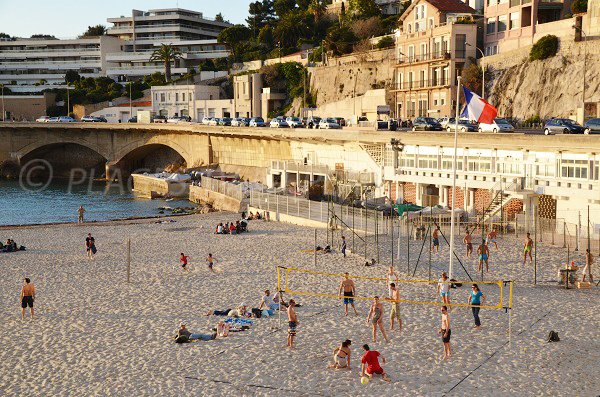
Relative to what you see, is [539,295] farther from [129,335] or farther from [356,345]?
[129,335]

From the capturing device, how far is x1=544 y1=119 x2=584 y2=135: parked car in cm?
3516

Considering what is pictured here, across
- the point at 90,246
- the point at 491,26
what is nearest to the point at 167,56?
the point at 491,26

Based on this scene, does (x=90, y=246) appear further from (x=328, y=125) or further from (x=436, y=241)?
(x=328, y=125)

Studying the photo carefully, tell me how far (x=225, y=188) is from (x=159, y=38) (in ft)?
289

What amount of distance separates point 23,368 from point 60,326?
11.4ft

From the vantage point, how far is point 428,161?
40.7 m

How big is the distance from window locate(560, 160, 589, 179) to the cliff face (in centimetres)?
1449

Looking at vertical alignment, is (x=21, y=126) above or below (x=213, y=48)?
below

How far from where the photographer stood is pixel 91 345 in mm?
18797

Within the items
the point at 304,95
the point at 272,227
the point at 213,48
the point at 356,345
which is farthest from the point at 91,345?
the point at 213,48

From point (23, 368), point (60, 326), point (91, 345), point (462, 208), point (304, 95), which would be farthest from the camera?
point (304, 95)

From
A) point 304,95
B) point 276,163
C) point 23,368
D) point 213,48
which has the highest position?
point 213,48

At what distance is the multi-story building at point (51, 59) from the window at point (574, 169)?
11136cm

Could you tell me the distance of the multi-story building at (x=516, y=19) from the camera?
54.8m
